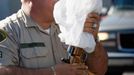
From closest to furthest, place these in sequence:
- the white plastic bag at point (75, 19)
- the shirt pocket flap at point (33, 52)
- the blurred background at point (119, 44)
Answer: the white plastic bag at point (75, 19)
the shirt pocket flap at point (33, 52)
the blurred background at point (119, 44)

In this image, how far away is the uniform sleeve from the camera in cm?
317

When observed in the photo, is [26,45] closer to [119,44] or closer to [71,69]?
[71,69]

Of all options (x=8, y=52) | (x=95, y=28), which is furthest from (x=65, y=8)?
(x=8, y=52)

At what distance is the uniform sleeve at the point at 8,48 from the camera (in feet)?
10.4

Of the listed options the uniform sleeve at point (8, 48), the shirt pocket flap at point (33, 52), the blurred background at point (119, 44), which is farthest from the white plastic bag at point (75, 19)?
the blurred background at point (119, 44)

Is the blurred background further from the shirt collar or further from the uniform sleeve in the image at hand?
the uniform sleeve

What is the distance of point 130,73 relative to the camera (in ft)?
28.0

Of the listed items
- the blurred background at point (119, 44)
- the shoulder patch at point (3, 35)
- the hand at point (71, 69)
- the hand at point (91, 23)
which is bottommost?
the blurred background at point (119, 44)

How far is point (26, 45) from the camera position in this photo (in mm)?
3240

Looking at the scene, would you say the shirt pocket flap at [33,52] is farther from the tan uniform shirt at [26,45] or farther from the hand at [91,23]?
the hand at [91,23]

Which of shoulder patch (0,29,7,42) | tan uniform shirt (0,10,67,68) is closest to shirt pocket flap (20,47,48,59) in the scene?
tan uniform shirt (0,10,67,68)

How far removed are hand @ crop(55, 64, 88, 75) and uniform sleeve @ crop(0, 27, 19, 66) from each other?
0.27 meters

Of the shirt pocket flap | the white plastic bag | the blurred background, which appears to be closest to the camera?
the white plastic bag

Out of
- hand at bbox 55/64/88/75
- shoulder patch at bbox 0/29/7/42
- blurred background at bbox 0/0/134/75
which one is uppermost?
shoulder patch at bbox 0/29/7/42
